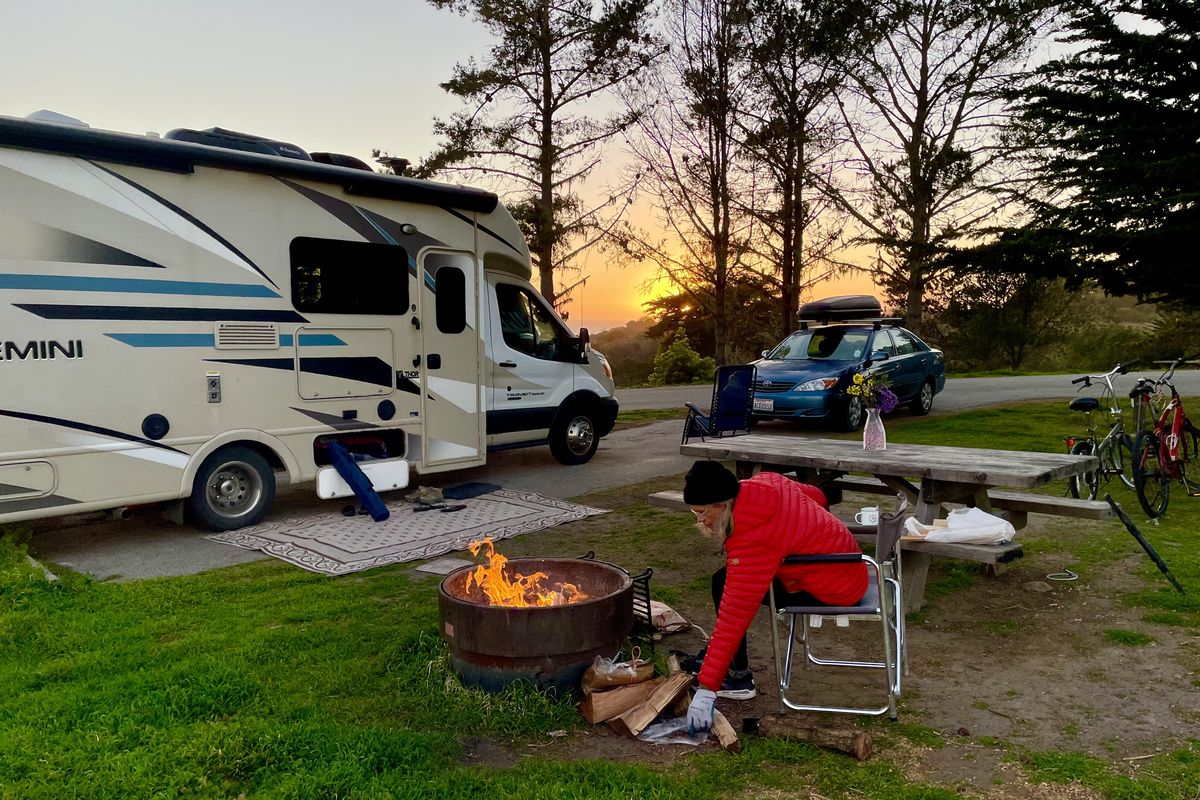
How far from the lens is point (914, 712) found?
3.81 m

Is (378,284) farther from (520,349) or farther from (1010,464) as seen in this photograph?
(1010,464)

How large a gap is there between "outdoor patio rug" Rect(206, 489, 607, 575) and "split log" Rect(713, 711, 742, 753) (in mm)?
3457

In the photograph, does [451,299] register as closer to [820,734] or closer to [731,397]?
[731,397]

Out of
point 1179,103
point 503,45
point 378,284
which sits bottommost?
point 378,284

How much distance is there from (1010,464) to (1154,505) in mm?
3119

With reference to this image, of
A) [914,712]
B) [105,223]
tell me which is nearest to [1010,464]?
[914,712]

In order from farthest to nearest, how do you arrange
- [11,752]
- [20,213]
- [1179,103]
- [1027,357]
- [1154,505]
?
[1027,357], [1179,103], [1154,505], [20,213], [11,752]

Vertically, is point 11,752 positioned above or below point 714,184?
below

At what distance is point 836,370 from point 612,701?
9780 mm

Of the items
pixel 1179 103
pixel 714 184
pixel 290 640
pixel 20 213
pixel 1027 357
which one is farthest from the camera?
pixel 1027 357

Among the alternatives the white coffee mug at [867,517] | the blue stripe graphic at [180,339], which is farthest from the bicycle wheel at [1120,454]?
the blue stripe graphic at [180,339]

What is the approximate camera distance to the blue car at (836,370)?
12.4 meters

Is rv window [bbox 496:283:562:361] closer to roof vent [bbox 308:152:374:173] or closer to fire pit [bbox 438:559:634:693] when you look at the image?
roof vent [bbox 308:152:374:173]

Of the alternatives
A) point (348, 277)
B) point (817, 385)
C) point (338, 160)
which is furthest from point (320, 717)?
point (817, 385)
